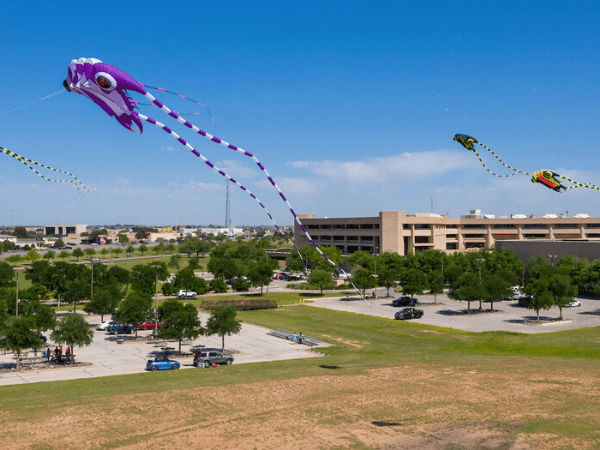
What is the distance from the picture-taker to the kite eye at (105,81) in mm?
10586

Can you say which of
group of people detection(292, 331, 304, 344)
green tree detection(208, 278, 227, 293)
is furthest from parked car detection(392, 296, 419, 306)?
green tree detection(208, 278, 227, 293)

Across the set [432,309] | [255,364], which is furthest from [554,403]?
[432,309]

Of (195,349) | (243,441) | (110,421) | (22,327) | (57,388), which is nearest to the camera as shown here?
(243,441)

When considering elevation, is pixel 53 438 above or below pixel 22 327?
below

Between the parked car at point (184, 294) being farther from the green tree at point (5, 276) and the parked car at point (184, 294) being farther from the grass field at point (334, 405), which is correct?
the grass field at point (334, 405)

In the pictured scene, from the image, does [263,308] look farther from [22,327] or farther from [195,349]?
[22,327]

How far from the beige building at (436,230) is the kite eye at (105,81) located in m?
101

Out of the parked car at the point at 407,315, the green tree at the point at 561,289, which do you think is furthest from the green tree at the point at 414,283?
the green tree at the point at 561,289

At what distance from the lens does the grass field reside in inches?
755

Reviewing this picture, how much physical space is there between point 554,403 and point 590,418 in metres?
2.25

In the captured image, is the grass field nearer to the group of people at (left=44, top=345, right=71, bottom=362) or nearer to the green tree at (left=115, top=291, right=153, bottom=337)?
the group of people at (left=44, top=345, right=71, bottom=362)

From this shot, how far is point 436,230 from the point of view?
398 feet

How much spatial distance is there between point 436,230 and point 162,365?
97321mm

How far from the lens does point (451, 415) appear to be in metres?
22.0
